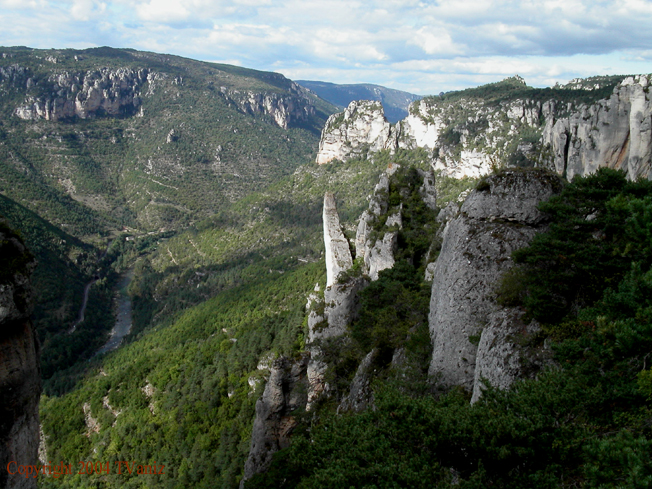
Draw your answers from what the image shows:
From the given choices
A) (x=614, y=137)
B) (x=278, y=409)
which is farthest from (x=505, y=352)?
(x=614, y=137)

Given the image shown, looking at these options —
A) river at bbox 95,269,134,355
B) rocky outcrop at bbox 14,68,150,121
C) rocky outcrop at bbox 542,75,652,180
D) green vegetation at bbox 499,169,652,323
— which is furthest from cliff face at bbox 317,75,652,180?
rocky outcrop at bbox 14,68,150,121

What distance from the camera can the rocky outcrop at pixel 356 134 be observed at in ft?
346

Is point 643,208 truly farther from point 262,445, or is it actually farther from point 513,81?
point 513,81

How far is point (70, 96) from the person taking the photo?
610ft

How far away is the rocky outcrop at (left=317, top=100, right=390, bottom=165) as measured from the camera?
4151 inches

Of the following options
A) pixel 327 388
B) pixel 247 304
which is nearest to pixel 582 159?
pixel 327 388

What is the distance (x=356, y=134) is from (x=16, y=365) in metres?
102

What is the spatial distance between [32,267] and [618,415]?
58.4 feet

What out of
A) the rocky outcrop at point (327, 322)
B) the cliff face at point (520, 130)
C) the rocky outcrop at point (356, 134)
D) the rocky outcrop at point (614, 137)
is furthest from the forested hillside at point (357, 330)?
the rocky outcrop at point (614, 137)

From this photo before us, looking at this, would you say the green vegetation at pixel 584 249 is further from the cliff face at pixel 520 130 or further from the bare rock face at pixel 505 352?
the cliff face at pixel 520 130

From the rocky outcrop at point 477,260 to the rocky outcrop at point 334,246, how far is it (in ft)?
56.2

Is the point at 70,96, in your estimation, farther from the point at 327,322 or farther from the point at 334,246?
the point at 327,322

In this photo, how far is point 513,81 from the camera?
126m

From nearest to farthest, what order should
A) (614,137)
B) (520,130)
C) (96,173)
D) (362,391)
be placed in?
(362,391), (614,137), (520,130), (96,173)
